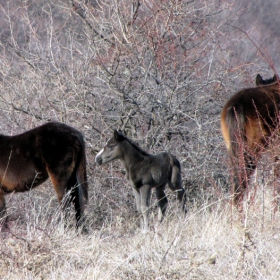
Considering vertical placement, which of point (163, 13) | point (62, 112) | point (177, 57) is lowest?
point (62, 112)

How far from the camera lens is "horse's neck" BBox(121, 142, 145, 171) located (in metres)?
7.95

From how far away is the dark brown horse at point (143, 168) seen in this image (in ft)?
25.6

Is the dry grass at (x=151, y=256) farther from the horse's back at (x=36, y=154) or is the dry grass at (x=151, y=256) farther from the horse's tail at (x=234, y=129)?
the horse's back at (x=36, y=154)

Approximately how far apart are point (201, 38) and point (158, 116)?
1.84 m

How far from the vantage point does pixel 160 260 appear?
4863 mm

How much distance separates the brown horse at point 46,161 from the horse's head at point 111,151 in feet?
1.64

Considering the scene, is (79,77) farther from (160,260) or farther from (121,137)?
(160,260)

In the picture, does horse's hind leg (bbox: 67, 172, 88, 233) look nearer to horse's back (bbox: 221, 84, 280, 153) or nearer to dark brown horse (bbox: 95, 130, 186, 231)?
dark brown horse (bbox: 95, 130, 186, 231)

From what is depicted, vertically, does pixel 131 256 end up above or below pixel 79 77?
below

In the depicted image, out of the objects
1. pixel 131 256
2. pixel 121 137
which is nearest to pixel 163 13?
pixel 121 137

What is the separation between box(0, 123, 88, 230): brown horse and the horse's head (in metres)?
0.50

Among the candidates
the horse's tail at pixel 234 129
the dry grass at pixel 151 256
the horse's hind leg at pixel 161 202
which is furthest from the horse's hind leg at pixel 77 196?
the horse's tail at pixel 234 129

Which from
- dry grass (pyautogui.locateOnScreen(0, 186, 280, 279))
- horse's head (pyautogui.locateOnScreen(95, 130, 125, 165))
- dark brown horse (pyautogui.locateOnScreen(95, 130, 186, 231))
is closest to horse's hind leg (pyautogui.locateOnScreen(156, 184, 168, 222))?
dark brown horse (pyautogui.locateOnScreen(95, 130, 186, 231))

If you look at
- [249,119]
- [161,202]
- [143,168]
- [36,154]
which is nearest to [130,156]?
[143,168]
